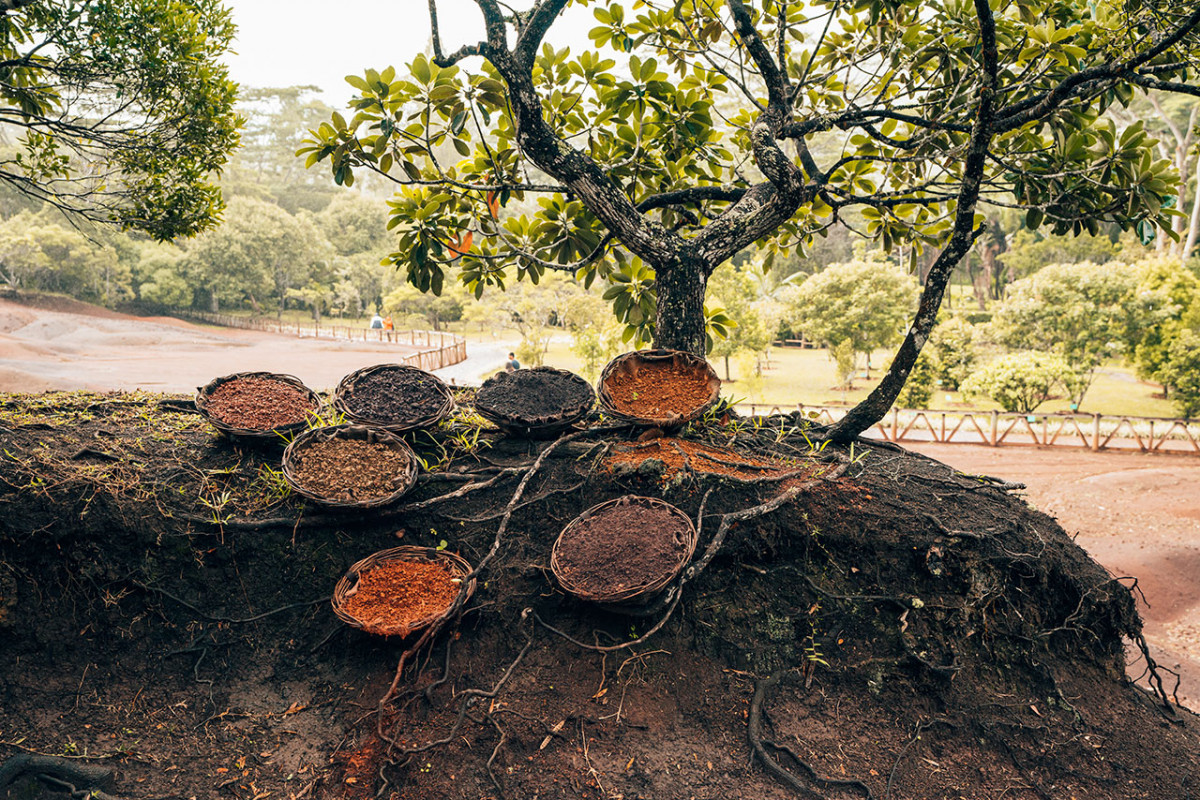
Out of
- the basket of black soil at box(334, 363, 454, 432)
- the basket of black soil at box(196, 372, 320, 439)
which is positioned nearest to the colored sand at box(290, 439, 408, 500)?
the basket of black soil at box(334, 363, 454, 432)

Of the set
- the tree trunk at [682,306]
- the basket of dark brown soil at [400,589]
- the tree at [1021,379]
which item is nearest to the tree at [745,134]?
the tree trunk at [682,306]

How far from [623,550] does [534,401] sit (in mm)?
1335

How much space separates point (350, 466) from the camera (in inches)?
151

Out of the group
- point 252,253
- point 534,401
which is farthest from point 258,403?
point 252,253

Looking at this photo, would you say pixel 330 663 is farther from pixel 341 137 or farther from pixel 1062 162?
pixel 1062 162

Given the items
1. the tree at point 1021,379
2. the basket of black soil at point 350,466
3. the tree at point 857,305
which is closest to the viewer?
the basket of black soil at point 350,466

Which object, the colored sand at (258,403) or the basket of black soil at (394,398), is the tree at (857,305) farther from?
the colored sand at (258,403)

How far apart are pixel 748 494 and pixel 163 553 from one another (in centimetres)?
323

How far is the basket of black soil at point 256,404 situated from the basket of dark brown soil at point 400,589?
1245 mm

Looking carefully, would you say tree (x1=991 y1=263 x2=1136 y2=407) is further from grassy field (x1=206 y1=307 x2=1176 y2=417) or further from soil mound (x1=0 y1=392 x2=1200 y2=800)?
soil mound (x1=0 y1=392 x2=1200 y2=800)

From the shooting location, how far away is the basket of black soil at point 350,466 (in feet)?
12.0

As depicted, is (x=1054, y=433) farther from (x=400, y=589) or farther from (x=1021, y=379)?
(x=400, y=589)

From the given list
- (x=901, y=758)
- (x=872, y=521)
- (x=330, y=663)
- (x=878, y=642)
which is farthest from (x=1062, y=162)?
(x=330, y=663)

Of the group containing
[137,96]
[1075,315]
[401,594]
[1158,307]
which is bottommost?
[401,594]
